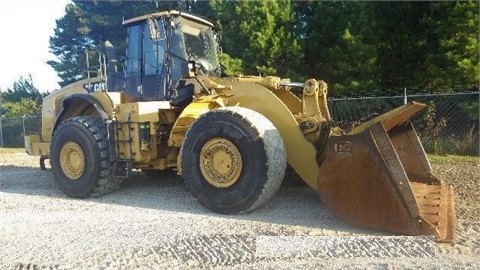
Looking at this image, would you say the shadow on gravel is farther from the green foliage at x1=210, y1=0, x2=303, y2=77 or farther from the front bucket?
the green foliage at x1=210, y1=0, x2=303, y2=77

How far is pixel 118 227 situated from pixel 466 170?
21.7 feet

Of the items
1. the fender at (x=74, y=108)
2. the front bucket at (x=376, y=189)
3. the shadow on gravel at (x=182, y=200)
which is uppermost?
the fender at (x=74, y=108)

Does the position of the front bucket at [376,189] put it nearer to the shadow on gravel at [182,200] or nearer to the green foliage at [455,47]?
the shadow on gravel at [182,200]

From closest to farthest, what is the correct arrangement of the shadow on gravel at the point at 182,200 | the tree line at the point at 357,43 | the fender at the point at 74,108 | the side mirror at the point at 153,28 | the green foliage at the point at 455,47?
1. the shadow on gravel at the point at 182,200
2. the side mirror at the point at 153,28
3. the fender at the point at 74,108
4. the green foliage at the point at 455,47
5. the tree line at the point at 357,43

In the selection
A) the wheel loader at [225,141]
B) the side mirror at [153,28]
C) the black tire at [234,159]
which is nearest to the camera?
the wheel loader at [225,141]

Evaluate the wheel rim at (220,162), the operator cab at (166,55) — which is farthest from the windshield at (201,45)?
the wheel rim at (220,162)

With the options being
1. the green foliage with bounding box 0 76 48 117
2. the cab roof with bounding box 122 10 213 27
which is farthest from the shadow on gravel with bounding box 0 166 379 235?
the green foliage with bounding box 0 76 48 117

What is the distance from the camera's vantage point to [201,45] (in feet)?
24.8

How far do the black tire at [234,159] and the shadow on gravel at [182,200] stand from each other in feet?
0.71

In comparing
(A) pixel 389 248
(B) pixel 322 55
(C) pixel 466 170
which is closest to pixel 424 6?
(B) pixel 322 55

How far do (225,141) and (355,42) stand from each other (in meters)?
10.5

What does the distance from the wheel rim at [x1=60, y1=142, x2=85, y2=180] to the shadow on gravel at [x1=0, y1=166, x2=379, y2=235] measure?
39 centimetres

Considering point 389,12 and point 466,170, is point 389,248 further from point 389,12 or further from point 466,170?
point 389,12

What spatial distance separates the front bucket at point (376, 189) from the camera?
4277 millimetres
